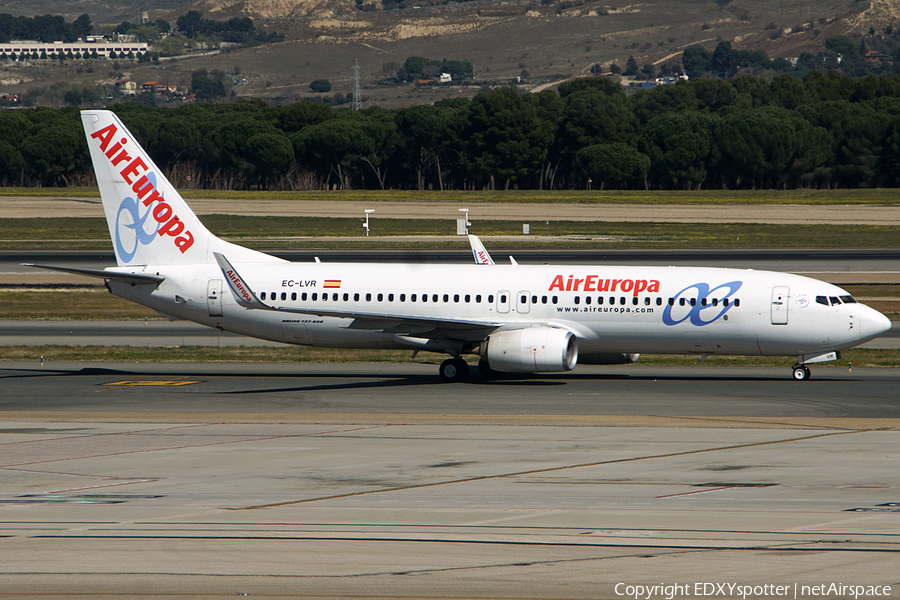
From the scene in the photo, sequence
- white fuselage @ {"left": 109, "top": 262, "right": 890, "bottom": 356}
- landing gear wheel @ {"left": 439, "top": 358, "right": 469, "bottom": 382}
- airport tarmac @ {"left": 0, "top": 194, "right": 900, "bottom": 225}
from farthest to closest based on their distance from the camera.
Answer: airport tarmac @ {"left": 0, "top": 194, "right": 900, "bottom": 225}, landing gear wheel @ {"left": 439, "top": 358, "right": 469, "bottom": 382}, white fuselage @ {"left": 109, "top": 262, "right": 890, "bottom": 356}

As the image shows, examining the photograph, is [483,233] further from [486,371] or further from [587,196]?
[486,371]

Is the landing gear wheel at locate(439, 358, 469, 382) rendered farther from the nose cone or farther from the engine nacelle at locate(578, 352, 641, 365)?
the nose cone

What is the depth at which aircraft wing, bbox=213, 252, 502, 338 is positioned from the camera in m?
31.9

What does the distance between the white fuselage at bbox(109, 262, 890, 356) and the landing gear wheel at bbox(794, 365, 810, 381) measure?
1.12 metres

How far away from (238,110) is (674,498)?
567 feet

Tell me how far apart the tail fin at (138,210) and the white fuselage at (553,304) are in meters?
0.73

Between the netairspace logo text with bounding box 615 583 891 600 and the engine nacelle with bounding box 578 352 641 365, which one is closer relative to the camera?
the netairspace logo text with bounding box 615 583 891 600

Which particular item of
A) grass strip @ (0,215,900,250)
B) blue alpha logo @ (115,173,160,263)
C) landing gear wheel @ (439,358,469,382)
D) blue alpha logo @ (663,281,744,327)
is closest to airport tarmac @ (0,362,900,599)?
landing gear wheel @ (439,358,469,382)

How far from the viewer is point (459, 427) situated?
26000 mm

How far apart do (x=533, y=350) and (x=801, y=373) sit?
9304 mm

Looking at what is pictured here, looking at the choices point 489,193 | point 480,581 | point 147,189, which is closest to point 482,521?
point 480,581

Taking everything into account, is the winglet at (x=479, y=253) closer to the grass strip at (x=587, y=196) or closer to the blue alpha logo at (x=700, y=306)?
the blue alpha logo at (x=700, y=306)

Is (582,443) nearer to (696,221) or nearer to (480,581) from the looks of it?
(480,581)

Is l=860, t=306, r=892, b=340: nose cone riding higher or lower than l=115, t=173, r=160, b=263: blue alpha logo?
lower
